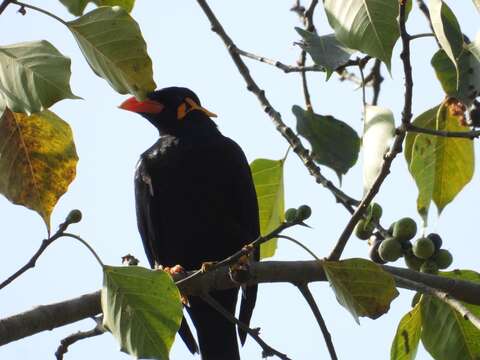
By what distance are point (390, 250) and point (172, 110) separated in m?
2.40

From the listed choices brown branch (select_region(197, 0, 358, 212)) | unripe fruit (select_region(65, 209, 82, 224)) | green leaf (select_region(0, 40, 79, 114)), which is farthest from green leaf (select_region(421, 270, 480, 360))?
Answer: green leaf (select_region(0, 40, 79, 114))

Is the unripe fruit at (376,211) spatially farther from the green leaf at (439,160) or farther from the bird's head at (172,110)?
the bird's head at (172,110)

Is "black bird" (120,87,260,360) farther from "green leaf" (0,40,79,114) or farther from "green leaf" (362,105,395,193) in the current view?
"green leaf" (0,40,79,114)

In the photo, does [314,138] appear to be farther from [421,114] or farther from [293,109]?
[421,114]

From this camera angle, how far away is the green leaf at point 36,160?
2.31m

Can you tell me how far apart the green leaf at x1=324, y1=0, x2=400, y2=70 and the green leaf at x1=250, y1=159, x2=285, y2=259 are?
1066 mm

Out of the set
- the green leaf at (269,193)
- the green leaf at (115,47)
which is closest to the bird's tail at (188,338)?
the green leaf at (269,193)

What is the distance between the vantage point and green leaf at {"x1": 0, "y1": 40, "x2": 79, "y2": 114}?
1881 millimetres

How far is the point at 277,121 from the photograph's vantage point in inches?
120

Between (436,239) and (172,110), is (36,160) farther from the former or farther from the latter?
(172,110)

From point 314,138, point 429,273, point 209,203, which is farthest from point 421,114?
point 209,203

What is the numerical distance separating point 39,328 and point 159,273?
362 mm

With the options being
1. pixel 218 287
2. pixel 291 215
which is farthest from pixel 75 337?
pixel 291 215

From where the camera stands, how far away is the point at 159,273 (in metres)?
2.15
